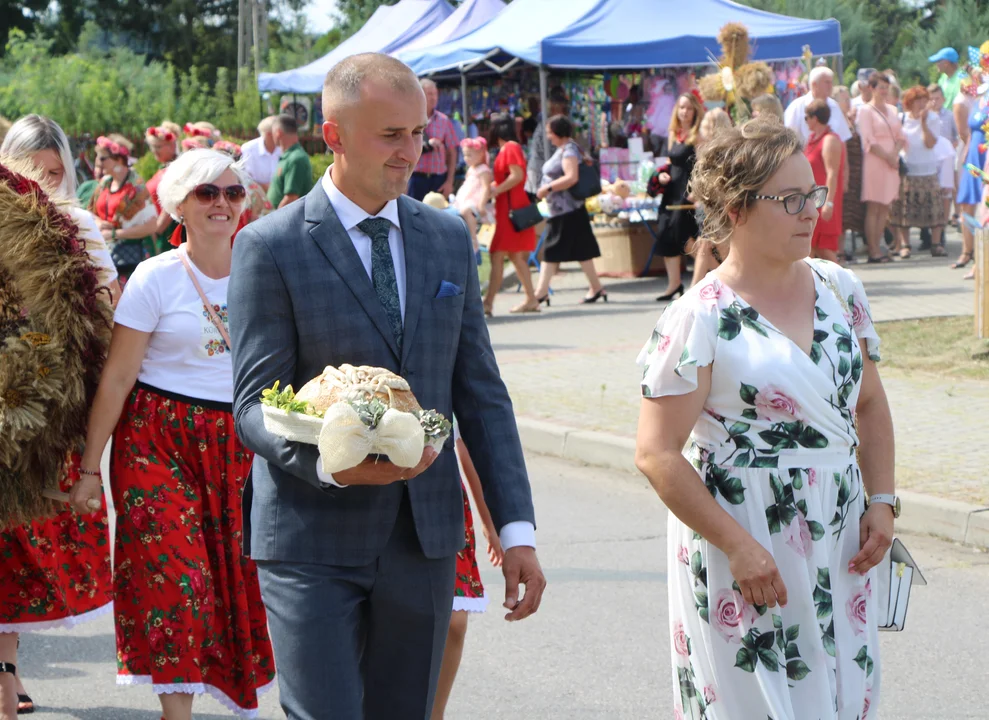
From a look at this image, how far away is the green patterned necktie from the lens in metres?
2.91

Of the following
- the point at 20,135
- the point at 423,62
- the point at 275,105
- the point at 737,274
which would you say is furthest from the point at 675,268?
the point at 275,105

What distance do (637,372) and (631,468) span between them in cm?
243

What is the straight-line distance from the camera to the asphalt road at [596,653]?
4.79 m

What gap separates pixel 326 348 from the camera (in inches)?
112

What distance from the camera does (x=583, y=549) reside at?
6.66m

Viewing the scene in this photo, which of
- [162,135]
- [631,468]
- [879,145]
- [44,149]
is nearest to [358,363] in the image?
[44,149]

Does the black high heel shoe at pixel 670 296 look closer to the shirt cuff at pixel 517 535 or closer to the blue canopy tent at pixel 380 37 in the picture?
the shirt cuff at pixel 517 535

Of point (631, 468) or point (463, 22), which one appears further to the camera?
point (463, 22)

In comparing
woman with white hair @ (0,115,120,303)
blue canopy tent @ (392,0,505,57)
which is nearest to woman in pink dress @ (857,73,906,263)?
blue canopy tent @ (392,0,505,57)

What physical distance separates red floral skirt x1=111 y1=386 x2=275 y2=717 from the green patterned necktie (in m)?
1.45

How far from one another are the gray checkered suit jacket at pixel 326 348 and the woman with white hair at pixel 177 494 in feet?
4.04

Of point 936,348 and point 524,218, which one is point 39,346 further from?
point 524,218

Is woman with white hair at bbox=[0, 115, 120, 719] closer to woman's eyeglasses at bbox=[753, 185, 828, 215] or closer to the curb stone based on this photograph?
woman's eyeglasses at bbox=[753, 185, 828, 215]

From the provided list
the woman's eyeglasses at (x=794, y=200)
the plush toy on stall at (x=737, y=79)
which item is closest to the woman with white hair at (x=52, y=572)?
the woman's eyeglasses at (x=794, y=200)
